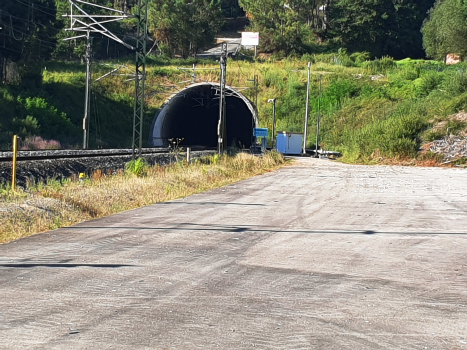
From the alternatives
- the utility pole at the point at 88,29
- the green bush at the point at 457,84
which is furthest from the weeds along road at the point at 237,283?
the green bush at the point at 457,84

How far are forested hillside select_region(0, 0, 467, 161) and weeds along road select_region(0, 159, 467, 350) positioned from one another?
30.4m

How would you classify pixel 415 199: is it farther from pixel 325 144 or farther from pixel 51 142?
pixel 325 144

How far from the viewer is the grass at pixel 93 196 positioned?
38.8ft

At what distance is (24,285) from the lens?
7426 mm

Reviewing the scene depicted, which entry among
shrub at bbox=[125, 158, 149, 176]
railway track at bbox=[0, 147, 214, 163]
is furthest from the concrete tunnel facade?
shrub at bbox=[125, 158, 149, 176]

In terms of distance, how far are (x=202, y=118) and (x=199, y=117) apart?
1.87 ft

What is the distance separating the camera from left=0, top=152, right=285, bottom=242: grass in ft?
38.8

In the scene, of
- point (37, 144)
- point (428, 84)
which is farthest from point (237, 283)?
point (428, 84)

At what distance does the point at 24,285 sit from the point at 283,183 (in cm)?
1729

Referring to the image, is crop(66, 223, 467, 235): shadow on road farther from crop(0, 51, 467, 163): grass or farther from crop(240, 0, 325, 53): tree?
crop(240, 0, 325, 53): tree

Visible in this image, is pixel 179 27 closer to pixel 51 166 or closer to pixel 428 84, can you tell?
pixel 428 84

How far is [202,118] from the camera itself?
221 ft

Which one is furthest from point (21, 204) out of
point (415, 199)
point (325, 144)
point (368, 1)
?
point (368, 1)

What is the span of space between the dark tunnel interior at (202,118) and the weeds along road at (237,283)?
4392 cm
